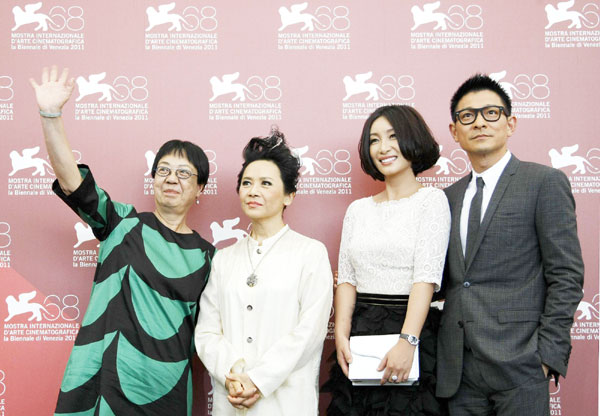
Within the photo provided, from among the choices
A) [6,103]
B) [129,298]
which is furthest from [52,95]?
[6,103]

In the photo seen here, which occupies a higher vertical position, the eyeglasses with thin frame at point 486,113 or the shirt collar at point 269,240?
the eyeglasses with thin frame at point 486,113

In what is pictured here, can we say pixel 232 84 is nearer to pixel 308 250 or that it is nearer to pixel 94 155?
pixel 94 155

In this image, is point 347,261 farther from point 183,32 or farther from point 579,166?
point 183,32

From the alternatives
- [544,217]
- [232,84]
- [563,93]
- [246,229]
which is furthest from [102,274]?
[563,93]

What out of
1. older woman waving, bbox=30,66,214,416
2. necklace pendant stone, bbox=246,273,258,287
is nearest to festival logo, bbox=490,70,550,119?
necklace pendant stone, bbox=246,273,258,287

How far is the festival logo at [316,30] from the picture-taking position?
9.70ft

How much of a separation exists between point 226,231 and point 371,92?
1165mm

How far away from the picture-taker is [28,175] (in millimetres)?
2922

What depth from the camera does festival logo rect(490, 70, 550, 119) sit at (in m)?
2.93

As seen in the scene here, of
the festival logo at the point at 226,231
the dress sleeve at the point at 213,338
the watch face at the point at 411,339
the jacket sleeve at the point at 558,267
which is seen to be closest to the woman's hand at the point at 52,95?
the dress sleeve at the point at 213,338

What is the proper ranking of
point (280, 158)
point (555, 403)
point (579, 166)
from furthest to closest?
point (579, 166)
point (555, 403)
point (280, 158)

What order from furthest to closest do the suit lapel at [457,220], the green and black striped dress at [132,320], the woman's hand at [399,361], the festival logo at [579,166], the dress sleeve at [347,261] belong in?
the festival logo at [579,166] < the dress sleeve at [347,261] < the green and black striped dress at [132,320] < the suit lapel at [457,220] < the woman's hand at [399,361]

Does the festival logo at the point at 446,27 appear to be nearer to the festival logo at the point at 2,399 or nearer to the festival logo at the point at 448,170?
the festival logo at the point at 448,170

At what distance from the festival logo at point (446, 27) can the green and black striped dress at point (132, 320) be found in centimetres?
182
